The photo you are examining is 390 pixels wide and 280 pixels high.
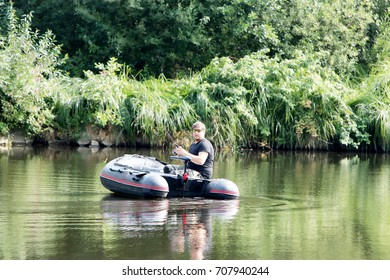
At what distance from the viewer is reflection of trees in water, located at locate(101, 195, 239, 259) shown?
10.4m

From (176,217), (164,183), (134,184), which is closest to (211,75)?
(134,184)

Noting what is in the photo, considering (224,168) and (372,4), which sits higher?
(372,4)

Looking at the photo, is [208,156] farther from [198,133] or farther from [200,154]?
[198,133]

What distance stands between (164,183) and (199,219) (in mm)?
1838

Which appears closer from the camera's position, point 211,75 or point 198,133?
point 198,133

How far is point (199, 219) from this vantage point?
12.4 m

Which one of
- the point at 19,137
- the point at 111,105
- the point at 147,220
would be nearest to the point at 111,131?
the point at 111,105

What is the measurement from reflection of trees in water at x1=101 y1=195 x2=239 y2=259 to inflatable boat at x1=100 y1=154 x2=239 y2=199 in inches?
6.5

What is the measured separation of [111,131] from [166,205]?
13.9m

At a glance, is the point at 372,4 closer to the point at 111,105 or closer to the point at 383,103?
the point at 383,103

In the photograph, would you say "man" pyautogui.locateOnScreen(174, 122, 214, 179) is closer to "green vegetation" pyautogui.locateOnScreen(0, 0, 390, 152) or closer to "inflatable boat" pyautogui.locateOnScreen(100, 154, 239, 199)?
"inflatable boat" pyautogui.locateOnScreen(100, 154, 239, 199)

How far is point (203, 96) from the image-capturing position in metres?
27.3

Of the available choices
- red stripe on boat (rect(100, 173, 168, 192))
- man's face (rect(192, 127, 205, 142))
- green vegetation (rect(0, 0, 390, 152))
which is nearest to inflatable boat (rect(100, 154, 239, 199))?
red stripe on boat (rect(100, 173, 168, 192))

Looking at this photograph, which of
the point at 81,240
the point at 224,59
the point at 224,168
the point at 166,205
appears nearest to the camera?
the point at 81,240
